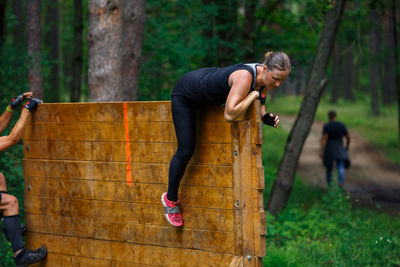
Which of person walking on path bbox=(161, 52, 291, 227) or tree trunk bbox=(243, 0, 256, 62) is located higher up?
tree trunk bbox=(243, 0, 256, 62)

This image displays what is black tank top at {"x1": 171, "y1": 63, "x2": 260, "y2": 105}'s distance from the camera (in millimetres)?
4047

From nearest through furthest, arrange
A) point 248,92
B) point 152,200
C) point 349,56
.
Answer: point 248,92
point 152,200
point 349,56

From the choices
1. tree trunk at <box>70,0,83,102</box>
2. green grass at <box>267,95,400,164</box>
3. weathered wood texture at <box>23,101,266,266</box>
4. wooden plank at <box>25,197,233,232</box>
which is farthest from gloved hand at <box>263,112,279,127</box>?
green grass at <box>267,95,400,164</box>

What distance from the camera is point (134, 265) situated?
476 centimetres

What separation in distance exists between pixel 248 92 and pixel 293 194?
7466 millimetres

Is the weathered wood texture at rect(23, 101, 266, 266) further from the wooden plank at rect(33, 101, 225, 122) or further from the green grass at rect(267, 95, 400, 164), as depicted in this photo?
the green grass at rect(267, 95, 400, 164)

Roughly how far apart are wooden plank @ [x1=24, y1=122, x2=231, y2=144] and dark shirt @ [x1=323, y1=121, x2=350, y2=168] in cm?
706

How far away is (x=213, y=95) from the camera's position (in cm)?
414

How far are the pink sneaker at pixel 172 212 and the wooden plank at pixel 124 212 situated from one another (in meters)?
0.08

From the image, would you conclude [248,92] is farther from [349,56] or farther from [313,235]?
[349,56]

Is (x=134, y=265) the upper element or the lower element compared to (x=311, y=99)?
lower

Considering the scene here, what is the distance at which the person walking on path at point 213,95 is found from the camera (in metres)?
3.92

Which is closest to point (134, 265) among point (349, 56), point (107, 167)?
point (107, 167)

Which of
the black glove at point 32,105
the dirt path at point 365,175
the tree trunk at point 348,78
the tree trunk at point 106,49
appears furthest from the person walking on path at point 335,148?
the tree trunk at point 348,78
